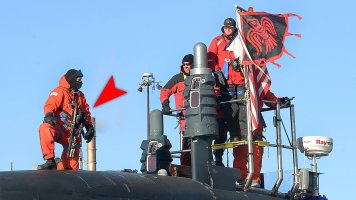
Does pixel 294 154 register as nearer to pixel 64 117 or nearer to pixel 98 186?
pixel 64 117

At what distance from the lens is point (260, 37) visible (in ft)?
54.0

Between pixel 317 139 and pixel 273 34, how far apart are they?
2.59 m

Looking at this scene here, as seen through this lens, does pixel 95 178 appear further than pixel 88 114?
No

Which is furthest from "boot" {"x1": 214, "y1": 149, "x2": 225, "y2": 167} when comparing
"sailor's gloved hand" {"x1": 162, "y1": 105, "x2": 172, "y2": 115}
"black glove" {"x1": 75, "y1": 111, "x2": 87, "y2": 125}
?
"black glove" {"x1": 75, "y1": 111, "x2": 87, "y2": 125}

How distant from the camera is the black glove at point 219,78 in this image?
16.5 meters

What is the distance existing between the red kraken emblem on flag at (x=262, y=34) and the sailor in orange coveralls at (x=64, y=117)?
10.8 feet

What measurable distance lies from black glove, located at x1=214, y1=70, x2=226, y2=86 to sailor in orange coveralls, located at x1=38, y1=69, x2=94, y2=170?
2.49 metres

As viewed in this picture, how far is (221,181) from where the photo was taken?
1430cm

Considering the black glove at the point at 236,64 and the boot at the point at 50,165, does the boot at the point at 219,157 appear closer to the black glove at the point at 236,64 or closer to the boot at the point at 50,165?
the black glove at the point at 236,64

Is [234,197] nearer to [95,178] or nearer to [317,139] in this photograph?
[95,178]

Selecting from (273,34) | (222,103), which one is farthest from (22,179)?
(273,34)

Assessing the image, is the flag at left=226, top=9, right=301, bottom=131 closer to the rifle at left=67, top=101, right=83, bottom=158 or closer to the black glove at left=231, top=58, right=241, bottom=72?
the black glove at left=231, top=58, right=241, bottom=72
